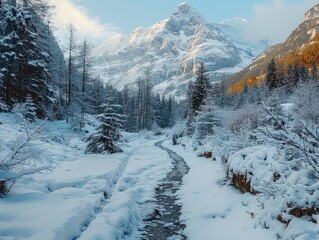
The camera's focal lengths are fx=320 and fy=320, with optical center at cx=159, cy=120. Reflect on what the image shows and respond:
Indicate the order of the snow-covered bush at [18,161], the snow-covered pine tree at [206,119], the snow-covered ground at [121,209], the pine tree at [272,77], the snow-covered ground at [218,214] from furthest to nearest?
1. the pine tree at [272,77]
2. the snow-covered pine tree at [206,119]
3. the snow-covered bush at [18,161]
4. the snow-covered ground at [218,214]
5. the snow-covered ground at [121,209]

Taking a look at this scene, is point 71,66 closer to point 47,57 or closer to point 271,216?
point 47,57

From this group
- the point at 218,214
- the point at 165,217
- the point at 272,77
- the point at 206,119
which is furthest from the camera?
the point at 272,77

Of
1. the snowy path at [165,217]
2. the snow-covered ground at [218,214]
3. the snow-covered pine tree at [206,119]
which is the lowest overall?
the snowy path at [165,217]

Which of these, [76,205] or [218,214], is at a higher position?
[76,205]

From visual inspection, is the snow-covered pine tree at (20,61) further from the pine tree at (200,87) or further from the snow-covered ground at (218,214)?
the pine tree at (200,87)

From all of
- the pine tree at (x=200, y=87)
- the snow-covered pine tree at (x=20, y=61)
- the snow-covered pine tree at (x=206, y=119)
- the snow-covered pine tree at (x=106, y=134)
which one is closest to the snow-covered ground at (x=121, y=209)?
the snow-covered pine tree at (x=106, y=134)

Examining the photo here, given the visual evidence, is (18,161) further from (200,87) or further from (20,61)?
(200,87)

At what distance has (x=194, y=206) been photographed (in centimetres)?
854

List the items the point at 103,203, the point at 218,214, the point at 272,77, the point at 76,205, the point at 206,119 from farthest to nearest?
the point at 272,77 → the point at 206,119 → the point at 103,203 → the point at 218,214 → the point at 76,205

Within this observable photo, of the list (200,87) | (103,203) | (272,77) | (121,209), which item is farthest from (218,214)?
(272,77)

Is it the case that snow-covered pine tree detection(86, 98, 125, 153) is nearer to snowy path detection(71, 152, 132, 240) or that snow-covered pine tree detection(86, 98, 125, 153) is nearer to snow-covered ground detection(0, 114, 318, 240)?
snowy path detection(71, 152, 132, 240)

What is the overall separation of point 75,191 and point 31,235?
10.6ft

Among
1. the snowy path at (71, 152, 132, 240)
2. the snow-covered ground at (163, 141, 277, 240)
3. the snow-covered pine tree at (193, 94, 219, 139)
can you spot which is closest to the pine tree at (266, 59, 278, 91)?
the snow-covered pine tree at (193, 94, 219, 139)

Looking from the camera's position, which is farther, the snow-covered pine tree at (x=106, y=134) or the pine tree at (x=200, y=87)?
the pine tree at (x=200, y=87)
